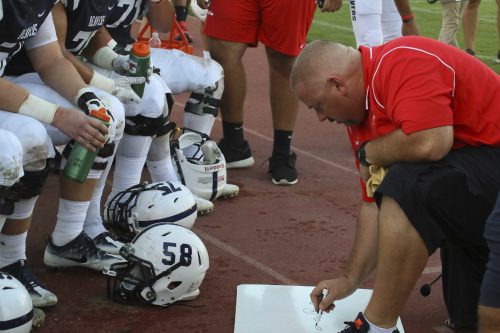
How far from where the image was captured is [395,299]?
3227 millimetres

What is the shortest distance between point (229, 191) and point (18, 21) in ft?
6.30

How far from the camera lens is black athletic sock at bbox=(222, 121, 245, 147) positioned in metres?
5.84

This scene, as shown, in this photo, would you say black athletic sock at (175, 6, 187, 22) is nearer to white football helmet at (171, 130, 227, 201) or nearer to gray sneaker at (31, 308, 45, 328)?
white football helmet at (171, 130, 227, 201)

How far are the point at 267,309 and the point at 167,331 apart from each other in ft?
1.45

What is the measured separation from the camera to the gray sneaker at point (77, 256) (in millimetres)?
4090

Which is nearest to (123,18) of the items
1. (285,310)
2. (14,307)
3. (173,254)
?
(173,254)

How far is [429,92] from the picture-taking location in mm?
3164

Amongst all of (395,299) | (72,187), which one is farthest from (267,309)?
(72,187)

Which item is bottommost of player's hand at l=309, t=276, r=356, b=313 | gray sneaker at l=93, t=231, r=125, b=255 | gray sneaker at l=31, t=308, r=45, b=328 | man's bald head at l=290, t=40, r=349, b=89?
gray sneaker at l=93, t=231, r=125, b=255

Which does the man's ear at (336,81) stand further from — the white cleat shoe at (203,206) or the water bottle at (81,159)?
the white cleat shoe at (203,206)

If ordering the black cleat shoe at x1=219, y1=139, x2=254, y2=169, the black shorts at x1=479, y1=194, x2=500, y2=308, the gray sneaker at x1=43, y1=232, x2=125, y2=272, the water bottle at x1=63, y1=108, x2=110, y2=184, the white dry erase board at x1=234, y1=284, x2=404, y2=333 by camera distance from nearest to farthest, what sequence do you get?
the black shorts at x1=479, y1=194, x2=500, y2=308
the white dry erase board at x1=234, y1=284, x2=404, y2=333
the water bottle at x1=63, y1=108, x2=110, y2=184
the gray sneaker at x1=43, y1=232, x2=125, y2=272
the black cleat shoe at x1=219, y1=139, x2=254, y2=169

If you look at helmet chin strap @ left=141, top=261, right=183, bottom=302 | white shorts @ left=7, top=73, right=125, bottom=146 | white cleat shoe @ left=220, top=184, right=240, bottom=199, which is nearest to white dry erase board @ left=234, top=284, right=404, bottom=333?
helmet chin strap @ left=141, top=261, right=183, bottom=302

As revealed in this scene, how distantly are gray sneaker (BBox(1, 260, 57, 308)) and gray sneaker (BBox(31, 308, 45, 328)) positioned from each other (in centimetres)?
4

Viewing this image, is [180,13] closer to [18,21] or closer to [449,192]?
[18,21]
